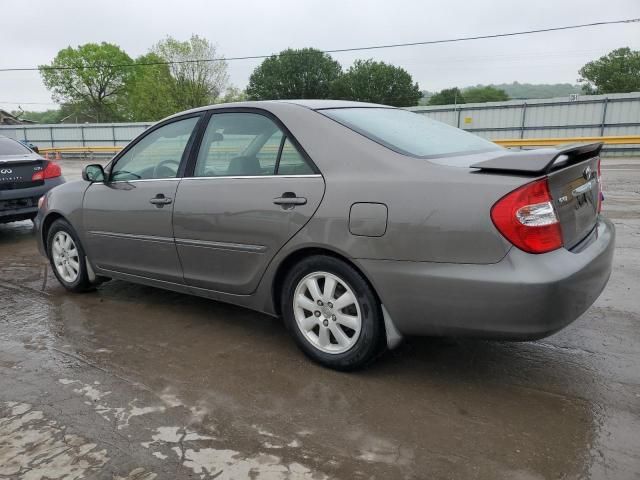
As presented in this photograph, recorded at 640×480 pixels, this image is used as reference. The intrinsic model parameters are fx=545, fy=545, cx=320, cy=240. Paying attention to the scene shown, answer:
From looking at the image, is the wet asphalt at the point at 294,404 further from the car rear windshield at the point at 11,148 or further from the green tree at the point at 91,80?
the green tree at the point at 91,80

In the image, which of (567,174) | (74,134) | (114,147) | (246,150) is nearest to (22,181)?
(246,150)

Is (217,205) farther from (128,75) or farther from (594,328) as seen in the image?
(128,75)

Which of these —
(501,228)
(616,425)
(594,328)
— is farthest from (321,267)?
(594,328)

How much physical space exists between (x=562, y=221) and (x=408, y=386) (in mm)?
1200

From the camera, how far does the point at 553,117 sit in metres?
24.5

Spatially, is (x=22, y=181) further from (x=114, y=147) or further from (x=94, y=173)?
(x=114, y=147)

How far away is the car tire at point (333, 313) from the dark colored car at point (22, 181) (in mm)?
5447

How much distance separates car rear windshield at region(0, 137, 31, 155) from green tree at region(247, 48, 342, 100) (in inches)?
2360

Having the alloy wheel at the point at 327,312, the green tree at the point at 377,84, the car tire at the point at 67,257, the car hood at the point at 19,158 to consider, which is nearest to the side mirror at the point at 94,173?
the car tire at the point at 67,257

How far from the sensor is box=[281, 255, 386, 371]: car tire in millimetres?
2990

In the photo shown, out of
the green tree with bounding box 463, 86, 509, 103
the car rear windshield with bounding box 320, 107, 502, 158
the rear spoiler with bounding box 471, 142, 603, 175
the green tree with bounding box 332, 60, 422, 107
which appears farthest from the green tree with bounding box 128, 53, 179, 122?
the green tree with bounding box 463, 86, 509, 103

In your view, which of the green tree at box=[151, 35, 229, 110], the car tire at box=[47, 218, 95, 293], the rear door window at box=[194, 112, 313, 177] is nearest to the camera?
the rear door window at box=[194, 112, 313, 177]

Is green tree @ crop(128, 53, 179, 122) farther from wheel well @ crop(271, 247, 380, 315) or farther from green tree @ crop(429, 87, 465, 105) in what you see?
wheel well @ crop(271, 247, 380, 315)

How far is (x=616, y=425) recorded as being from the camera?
259 centimetres
